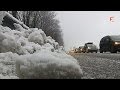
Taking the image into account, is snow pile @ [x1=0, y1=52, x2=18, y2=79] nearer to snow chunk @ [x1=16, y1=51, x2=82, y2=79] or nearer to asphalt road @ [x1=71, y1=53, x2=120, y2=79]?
snow chunk @ [x1=16, y1=51, x2=82, y2=79]

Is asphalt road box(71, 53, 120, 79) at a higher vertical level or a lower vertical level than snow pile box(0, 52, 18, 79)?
lower

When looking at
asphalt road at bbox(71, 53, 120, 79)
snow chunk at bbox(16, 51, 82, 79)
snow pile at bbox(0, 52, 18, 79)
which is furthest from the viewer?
asphalt road at bbox(71, 53, 120, 79)

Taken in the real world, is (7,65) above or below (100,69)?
above

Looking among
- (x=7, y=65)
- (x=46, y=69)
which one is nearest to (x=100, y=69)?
(x=7, y=65)

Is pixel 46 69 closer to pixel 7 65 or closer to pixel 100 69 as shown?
pixel 7 65

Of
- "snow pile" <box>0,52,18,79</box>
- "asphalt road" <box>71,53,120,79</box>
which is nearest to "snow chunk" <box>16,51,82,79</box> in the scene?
"snow pile" <box>0,52,18,79</box>

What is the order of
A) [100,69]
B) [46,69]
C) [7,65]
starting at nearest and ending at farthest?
[46,69]
[7,65]
[100,69]
